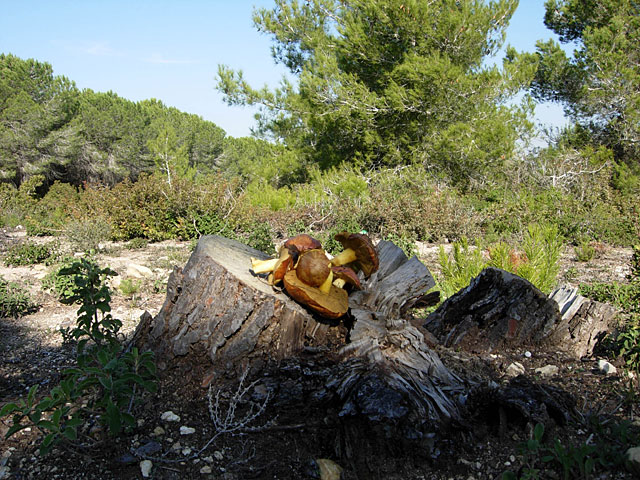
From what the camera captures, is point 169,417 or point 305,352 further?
point 305,352

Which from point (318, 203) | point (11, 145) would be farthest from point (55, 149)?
point (318, 203)

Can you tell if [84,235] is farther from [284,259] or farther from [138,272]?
[284,259]

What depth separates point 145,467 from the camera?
1.74 m

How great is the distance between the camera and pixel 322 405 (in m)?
1.99

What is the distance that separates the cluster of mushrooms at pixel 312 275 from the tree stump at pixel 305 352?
0.24 ft

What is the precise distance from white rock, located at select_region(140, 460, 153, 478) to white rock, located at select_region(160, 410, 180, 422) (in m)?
0.27

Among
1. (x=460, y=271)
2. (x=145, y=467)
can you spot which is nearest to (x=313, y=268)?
(x=145, y=467)

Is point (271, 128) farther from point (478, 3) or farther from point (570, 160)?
point (570, 160)

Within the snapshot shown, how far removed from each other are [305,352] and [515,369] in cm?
104

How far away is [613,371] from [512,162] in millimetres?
10578

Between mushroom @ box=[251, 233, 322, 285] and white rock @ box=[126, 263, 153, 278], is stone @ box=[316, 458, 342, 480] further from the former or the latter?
white rock @ box=[126, 263, 153, 278]

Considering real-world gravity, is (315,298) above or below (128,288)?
above

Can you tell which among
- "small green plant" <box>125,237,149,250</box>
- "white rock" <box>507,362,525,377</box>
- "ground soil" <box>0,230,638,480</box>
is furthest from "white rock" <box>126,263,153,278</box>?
"white rock" <box>507,362,525,377</box>

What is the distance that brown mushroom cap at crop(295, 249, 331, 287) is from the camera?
234 cm
